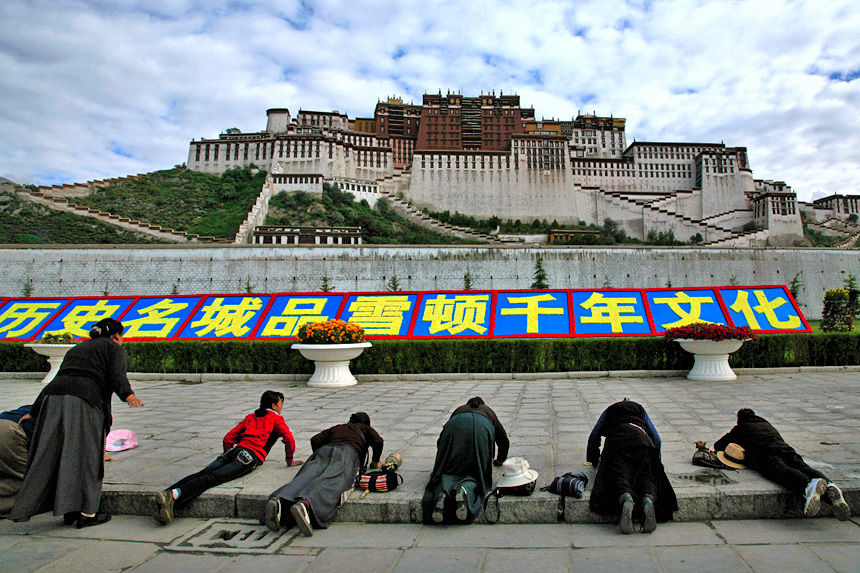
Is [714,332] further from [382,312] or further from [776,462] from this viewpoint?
[382,312]

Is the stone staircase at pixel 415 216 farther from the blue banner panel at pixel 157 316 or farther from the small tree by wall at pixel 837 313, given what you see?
the blue banner panel at pixel 157 316

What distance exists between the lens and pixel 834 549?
2.49 metres

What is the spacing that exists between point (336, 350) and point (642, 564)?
589 centimetres

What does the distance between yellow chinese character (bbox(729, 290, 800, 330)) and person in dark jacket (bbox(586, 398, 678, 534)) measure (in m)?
8.55

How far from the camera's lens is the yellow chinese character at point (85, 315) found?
1062 cm

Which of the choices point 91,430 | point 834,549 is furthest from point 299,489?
point 834,549

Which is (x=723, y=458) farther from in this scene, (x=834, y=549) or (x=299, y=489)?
(x=299, y=489)

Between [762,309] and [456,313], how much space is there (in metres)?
6.17

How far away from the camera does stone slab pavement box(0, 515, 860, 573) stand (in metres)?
2.42

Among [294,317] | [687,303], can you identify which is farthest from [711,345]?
[294,317]

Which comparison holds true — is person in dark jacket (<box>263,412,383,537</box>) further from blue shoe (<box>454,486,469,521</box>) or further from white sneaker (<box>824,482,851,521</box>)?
white sneaker (<box>824,482,851,521</box>)

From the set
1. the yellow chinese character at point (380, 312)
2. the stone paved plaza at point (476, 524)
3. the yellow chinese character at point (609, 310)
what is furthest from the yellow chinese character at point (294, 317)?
the yellow chinese character at point (609, 310)

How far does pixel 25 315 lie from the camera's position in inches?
445

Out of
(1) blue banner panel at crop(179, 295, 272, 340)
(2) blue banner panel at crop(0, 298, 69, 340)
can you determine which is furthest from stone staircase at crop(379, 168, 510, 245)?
(2) blue banner panel at crop(0, 298, 69, 340)
